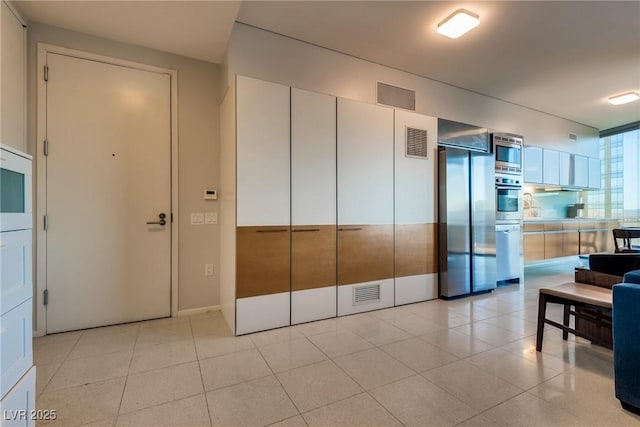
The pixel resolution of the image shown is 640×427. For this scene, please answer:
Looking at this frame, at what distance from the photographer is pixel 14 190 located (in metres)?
1.25

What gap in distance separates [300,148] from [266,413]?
217cm

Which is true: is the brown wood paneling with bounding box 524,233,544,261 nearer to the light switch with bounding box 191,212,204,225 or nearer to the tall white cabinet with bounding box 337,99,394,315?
the tall white cabinet with bounding box 337,99,394,315

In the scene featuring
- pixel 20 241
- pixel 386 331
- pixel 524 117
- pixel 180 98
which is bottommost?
pixel 386 331

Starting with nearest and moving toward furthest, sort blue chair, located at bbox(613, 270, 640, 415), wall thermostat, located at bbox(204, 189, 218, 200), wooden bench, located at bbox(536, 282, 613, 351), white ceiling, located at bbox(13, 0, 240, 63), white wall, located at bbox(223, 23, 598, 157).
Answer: blue chair, located at bbox(613, 270, 640, 415), wooden bench, located at bbox(536, 282, 613, 351), white ceiling, located at bbox(13, 0, 240, 63), white wall, located at bbox(223, 23, 598, 157), wall thermostat, located at bbox(204, 189, 218, 200)

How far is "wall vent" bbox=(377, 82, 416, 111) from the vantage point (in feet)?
11.5

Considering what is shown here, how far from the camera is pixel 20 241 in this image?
127cm

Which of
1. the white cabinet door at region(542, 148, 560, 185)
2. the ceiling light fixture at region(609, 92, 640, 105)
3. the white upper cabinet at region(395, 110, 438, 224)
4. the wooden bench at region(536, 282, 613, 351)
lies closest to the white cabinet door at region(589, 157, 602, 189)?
the white cabinet door at region(542, 148, 560, 185)

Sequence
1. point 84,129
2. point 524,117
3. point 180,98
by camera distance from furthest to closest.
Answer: point 524,117, point 180,98, point 84,129

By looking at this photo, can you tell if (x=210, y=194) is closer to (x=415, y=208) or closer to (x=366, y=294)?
(x=366, y=294)

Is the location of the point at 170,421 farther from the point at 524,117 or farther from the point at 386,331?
the point at 524,117

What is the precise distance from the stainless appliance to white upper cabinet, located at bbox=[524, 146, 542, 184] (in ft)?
2.34

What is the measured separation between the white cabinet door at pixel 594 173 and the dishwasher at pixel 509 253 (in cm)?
333

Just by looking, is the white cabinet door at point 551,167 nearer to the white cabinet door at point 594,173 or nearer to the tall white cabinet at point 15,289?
the white cabinet door at point 594,173

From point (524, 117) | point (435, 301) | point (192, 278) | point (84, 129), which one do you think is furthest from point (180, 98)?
point (524, 117)
